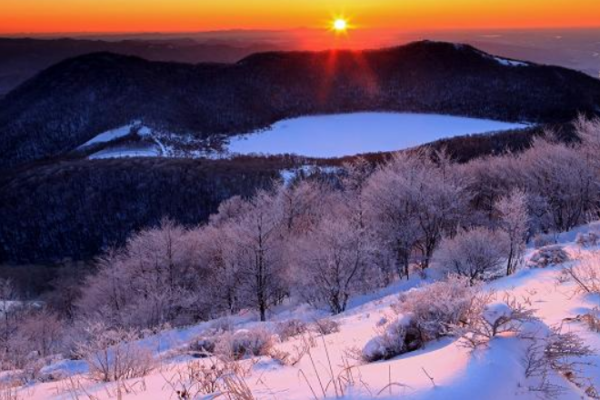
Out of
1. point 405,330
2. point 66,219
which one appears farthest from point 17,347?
point 66,219

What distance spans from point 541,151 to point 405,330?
34.4 meters

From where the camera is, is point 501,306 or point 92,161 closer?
point 501,306

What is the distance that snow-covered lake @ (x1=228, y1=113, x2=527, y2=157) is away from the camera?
10181cm

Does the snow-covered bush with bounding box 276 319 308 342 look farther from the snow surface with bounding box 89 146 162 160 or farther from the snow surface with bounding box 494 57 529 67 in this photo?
the snow surface with bounding box 494 57 529 67

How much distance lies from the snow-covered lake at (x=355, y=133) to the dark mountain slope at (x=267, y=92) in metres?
7.36

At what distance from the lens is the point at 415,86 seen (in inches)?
5546

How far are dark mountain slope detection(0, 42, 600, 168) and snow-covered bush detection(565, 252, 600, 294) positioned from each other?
113379 millimetres

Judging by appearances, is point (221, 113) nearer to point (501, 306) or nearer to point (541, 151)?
point (541, 151)

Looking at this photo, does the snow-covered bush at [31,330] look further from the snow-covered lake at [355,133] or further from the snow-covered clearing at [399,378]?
the snow-covered lake at [355,133]

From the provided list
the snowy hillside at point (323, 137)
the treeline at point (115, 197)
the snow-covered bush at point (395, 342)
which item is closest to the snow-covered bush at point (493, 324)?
the snow-covered bush at point (395, 342)

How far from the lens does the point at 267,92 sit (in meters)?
146

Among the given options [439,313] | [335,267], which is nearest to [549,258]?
[439,313]

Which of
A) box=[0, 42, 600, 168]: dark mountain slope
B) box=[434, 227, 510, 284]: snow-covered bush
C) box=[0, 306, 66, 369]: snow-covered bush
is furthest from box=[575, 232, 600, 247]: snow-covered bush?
box=[0, 42, 600, 168]: dark mountain slope

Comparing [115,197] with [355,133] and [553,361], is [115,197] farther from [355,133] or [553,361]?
[553,361]
